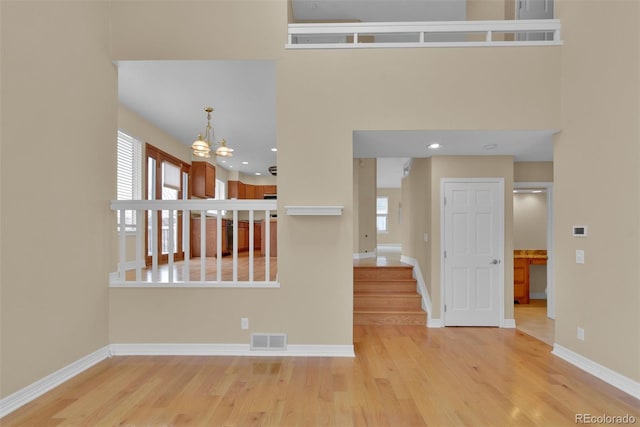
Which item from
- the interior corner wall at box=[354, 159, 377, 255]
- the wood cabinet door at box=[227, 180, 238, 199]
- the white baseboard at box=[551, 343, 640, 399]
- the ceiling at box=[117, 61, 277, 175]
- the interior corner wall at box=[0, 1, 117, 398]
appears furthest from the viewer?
the wood cabinet door at box=[227, 180, 238, 199]

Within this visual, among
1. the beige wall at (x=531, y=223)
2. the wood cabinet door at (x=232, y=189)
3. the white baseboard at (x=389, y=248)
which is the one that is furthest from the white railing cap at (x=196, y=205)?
the wood cabinet door at (x=232, y=189)

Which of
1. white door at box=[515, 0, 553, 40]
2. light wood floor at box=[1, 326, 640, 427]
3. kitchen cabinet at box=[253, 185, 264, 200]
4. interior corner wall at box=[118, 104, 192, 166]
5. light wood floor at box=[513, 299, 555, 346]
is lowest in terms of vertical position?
light wood floor at box=[513, 299, 555, 346]

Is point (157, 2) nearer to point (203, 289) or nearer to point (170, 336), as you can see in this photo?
point (203, 289)

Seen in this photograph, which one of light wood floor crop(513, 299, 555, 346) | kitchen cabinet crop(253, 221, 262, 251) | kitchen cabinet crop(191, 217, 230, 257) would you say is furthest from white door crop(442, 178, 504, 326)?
kitchen cabinet crop(253, 221, 262, 251)

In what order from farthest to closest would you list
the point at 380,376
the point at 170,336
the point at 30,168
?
the point at 170,336
the point at 380,376
the point at 30,168

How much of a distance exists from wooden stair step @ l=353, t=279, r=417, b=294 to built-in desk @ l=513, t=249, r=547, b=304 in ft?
6.65

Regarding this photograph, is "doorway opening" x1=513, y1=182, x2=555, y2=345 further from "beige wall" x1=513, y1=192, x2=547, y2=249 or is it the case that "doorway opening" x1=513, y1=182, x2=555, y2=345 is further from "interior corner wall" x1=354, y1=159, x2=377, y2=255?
"interior corner wall" x1=354, y1=159, x2=377, y2=255

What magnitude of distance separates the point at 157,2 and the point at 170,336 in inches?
A: 136

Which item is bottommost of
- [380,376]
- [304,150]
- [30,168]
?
[380,376]

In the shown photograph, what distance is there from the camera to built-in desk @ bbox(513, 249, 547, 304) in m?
5.78

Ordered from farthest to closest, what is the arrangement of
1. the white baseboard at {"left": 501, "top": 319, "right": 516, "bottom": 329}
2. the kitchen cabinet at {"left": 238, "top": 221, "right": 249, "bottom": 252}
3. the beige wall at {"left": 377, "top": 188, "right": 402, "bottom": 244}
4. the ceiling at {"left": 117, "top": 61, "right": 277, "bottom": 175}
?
the beige wall at {"left": 377, "top": 188, "right": 402, "bottom": 244}
the kitchen cabinet at {"left": 238, "top": 221, "right": 249, "bottom": 252}
the white baseboard at {"left": 501, "top": 319, "right": 516, "bottom": 329}
the ceiling at {"left": 117, "top": 61, "right": 277, "bottom": 175}

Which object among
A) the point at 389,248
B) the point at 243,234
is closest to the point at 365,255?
the point at 243,234

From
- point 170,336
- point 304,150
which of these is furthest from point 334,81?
point 170,336

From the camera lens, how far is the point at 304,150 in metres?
3.44
